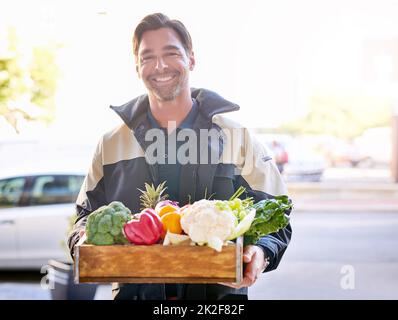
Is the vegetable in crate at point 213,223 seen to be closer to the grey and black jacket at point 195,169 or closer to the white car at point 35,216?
the grey and black jacket at point 195,169

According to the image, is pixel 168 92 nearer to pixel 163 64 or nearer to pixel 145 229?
pixel 163 64

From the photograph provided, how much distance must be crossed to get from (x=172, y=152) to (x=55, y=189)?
96.1 inches

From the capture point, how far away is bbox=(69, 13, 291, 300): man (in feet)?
6.92

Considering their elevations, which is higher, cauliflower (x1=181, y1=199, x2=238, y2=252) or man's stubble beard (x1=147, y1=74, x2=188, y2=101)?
man's stubble beard (x1=147, y1=74, x2=188, y2=101)

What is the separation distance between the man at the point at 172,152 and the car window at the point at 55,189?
2.26 meters

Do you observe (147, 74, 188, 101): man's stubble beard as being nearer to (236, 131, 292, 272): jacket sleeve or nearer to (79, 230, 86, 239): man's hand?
(236, 131, 292, 272): jacket sleeve

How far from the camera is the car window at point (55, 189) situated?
172 inches

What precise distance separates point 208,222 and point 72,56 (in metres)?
1.77

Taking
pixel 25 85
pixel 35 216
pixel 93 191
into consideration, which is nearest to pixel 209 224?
pixel 93 191

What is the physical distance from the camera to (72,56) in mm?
3301

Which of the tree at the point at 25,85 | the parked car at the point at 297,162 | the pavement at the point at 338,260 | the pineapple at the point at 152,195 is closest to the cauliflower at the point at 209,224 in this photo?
the pineapple at the point at 152,195

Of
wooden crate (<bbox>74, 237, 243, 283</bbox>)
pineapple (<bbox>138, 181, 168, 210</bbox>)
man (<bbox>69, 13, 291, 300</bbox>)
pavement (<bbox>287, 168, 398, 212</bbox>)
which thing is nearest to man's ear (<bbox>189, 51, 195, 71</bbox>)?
man (<bbox>69, 13, 291, 300</bbox>)

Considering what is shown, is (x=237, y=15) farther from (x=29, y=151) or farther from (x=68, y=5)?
(x=29, y=151)
